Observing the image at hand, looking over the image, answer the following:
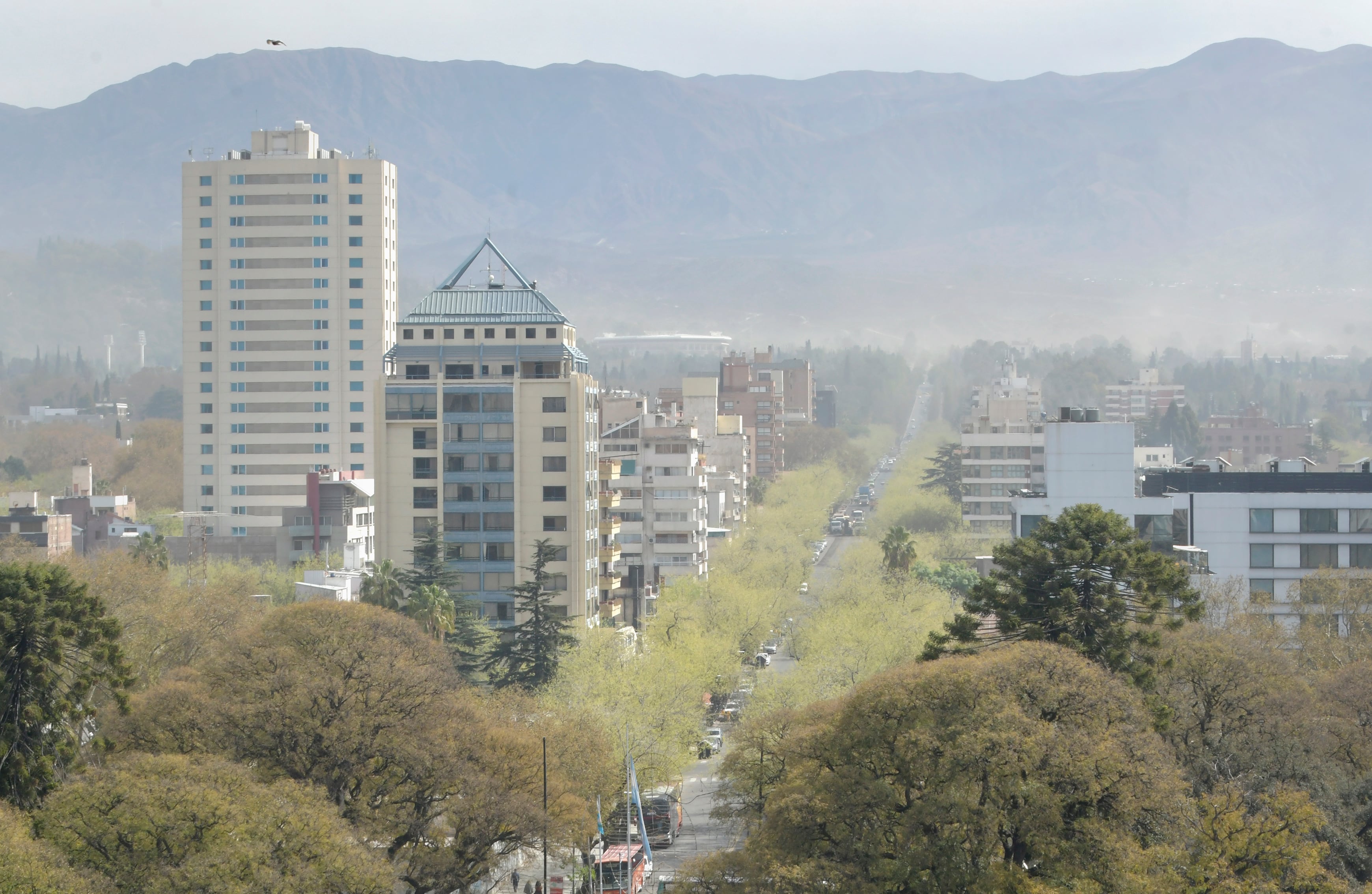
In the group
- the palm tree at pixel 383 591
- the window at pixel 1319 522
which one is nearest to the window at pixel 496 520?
the palm tree at pixel 383 591

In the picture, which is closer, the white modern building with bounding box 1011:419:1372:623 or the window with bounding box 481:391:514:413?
the white modern building with bounding box 1011:419:1372:623

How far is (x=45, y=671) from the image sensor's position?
156 feet

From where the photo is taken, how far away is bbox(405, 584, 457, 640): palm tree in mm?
76062

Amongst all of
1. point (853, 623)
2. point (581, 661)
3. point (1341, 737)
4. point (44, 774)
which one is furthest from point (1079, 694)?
point (853, 623)

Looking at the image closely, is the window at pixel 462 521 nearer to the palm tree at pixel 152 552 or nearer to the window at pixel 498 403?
the window at pixel 498 403

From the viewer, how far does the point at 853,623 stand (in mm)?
93750

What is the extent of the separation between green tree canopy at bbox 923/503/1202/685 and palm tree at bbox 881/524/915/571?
2561 inches

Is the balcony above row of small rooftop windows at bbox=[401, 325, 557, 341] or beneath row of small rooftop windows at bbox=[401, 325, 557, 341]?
beneath

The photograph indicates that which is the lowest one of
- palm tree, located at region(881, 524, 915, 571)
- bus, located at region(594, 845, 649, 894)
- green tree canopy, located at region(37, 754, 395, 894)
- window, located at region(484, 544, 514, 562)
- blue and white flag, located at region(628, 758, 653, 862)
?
bus, located at region(594, 845, 649, 894)

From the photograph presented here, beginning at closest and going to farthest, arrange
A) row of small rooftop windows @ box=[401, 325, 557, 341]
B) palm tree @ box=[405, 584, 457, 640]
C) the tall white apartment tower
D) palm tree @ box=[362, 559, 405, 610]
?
palm tree @ box=[405, 584, 457, 640]
palm tree @ box=[362, 559, 405, 610]
row of small rooftop windows @ box=[401, 325, 557, 341]
the tall white apartment tower

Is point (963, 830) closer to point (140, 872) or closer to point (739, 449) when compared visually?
point (140, 872)

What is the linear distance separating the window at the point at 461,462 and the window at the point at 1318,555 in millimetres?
42165

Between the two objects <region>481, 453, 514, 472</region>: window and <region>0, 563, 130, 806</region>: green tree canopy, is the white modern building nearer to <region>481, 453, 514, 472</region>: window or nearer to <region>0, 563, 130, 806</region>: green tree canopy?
<region>481, 453, 514, 472</region>: window

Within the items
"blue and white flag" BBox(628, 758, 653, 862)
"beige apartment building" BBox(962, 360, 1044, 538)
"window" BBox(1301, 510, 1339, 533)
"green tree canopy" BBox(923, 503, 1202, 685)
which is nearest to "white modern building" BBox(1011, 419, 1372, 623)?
"window" BBox(1301, 510, 1339, 533)
